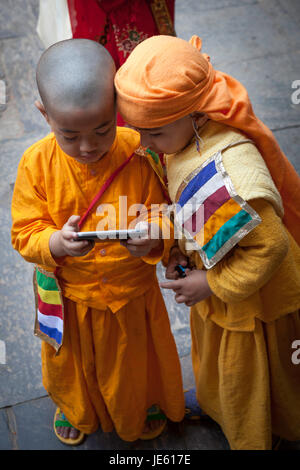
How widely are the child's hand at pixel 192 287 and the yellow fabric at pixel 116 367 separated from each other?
0.19 m

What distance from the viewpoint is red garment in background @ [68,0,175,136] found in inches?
75.6

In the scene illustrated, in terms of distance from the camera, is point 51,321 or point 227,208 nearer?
point 227,208

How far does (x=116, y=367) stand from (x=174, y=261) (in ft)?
1.44

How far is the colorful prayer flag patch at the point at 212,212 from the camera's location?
4.01 feet

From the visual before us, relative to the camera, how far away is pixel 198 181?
1.28 metres

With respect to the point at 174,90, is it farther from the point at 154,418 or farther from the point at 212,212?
the point at 154,418

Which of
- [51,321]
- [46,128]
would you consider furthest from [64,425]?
[46,128]

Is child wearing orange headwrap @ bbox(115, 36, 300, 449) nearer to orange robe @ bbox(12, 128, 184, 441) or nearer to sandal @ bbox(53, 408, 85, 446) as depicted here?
orange robe @ bbox(12, 128, 184, 441)

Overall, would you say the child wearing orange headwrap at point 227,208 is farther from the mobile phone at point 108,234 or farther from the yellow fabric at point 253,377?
the mobile phone at point 108,234

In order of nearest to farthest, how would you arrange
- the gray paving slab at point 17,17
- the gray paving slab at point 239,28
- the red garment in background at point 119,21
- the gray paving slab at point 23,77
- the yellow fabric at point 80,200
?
the yellow fabric at point 80,200, the red garment in background at point 119,21, the gray paving slab at point 23,77, the gray paving slab at point 239,28, the gray paving slab at point 17,17

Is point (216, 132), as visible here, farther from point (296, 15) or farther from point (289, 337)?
point (296, 15)

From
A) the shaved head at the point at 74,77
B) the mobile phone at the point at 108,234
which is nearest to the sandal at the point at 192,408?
the mobile phone at the point at 108,234

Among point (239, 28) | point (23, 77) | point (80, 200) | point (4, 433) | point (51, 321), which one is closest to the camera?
point (80, 200)

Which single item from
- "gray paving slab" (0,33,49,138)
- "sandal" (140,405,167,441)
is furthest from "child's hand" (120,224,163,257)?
"gray paving slab" (0,33,49,138)
